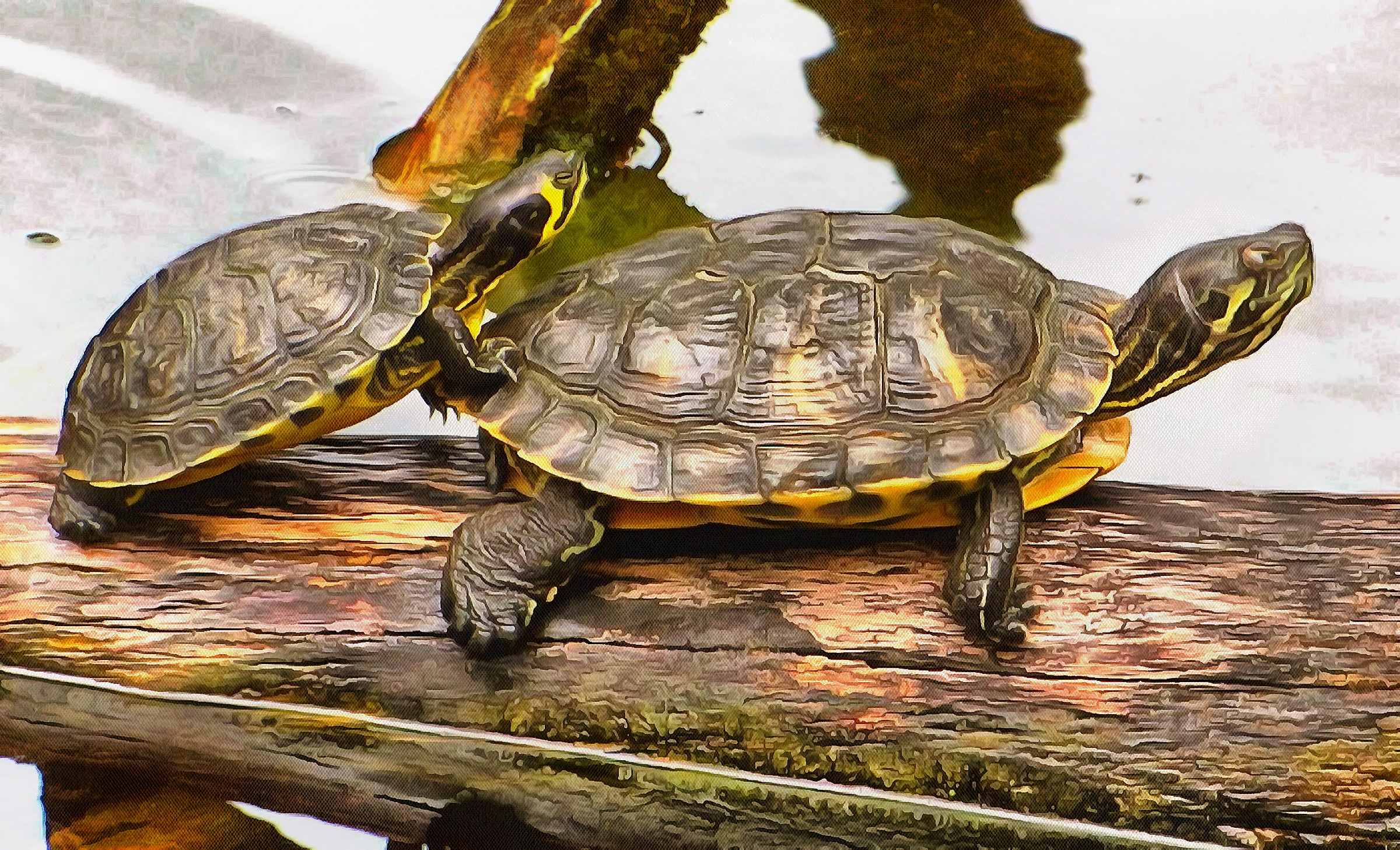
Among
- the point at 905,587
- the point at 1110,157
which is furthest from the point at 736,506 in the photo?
the point at 1110,157

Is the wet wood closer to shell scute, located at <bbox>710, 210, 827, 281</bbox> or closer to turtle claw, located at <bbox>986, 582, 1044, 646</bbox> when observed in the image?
shell scute, located at <bbox>710, 210, 827, 281</bbox>

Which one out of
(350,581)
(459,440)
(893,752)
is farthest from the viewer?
(459,440)

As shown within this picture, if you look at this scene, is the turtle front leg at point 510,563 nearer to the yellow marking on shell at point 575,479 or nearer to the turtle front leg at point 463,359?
the yellow marking on shell at point 575,479

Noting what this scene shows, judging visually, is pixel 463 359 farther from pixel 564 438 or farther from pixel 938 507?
pixel 938 507

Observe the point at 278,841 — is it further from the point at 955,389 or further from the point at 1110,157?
the point at 1110,157

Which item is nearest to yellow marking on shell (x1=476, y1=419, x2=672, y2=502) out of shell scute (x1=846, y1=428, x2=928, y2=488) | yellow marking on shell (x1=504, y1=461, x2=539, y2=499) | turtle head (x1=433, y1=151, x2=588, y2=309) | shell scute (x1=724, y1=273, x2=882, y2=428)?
yellow marking on shell (x1=504, y1=461, x2=539, y2=499)

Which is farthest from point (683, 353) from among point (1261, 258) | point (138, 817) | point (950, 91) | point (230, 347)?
point (950, 91)
